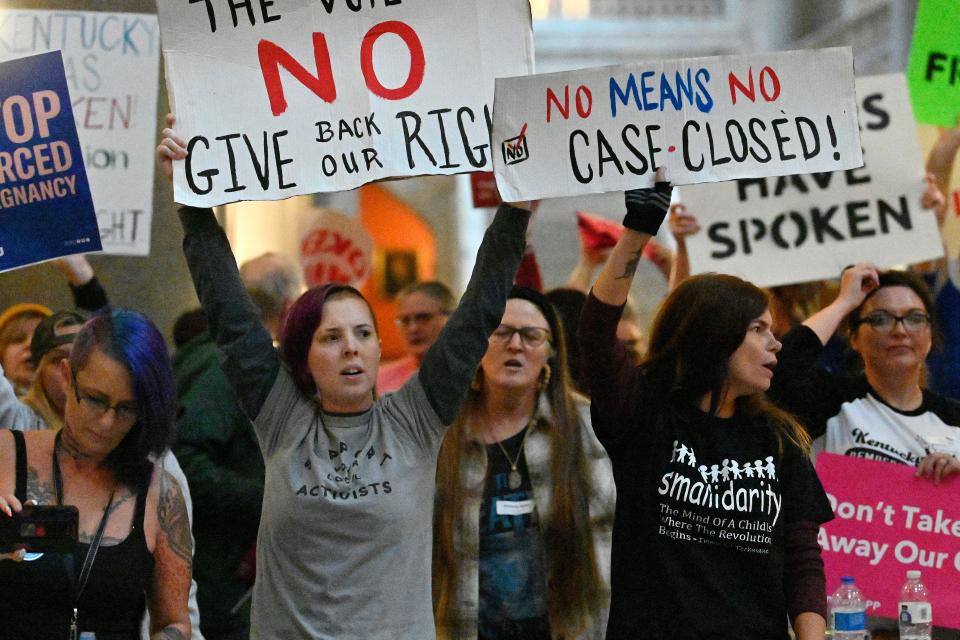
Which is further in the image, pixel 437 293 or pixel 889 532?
pixel 437 293

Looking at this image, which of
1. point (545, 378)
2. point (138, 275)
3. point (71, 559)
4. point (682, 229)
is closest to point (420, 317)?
point (682, 229)

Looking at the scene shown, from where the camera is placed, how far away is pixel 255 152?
13.7 ft

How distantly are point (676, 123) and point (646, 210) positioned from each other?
14.6 inches

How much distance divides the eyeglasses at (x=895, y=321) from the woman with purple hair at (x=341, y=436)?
172 cm

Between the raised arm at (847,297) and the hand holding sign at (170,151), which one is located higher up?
the hand holding sign at (170,151)

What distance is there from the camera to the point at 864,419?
5035 mm

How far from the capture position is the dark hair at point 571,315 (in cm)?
570

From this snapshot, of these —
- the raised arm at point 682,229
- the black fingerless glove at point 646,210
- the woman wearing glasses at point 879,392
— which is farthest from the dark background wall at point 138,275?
the black fingerless glove at point 646,210

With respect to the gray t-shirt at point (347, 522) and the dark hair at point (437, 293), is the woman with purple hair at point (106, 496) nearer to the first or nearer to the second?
the gray t-shirt at point (347, 522)

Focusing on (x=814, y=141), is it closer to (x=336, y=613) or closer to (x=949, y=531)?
(x=949, y=531)

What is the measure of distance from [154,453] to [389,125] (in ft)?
3.84

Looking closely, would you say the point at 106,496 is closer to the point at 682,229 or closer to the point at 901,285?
the point at 901,285

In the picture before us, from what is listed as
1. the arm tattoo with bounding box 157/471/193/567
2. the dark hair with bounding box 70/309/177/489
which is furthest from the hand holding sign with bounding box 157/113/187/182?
the arm tattoo with bounding box 157/471/193/567

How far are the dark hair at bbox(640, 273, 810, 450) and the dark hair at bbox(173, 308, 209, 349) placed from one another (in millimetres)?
2732
